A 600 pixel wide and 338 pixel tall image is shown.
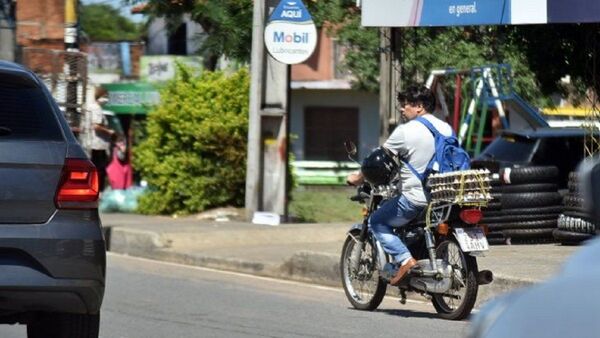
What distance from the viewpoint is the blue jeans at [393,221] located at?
1043 cm

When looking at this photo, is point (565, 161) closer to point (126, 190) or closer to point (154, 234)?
point (154, 234)

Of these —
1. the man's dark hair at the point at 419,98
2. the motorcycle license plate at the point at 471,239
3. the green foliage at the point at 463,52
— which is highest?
the green foliage at the point at 463,52

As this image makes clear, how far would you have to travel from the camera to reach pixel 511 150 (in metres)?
15.9

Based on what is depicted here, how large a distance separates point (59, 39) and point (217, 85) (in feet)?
31.3

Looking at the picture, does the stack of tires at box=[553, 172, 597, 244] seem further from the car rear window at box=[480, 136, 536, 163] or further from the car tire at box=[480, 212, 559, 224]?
the car rear window at box=[480, 136, 536, 163]

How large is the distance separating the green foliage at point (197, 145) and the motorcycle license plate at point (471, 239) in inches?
371

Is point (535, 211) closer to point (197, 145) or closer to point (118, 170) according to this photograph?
point (197, 145)

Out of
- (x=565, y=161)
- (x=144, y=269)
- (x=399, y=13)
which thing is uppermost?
(x=399, y=13)

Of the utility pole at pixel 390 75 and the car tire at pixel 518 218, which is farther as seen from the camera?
the utility pole at pixel 390 75

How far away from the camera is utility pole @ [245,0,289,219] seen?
695 inches

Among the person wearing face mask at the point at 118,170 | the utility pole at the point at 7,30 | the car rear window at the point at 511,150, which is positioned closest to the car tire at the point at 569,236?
the car rear window at the point at 511,150

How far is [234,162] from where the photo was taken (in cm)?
1923

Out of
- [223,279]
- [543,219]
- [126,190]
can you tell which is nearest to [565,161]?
[543,219]

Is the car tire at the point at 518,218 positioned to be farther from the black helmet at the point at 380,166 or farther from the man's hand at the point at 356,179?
the black helmet at the point at 380,166
